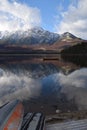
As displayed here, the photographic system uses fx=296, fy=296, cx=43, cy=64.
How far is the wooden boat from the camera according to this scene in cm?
944

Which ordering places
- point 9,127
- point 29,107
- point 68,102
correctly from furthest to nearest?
point 68,102 → point 29,107 → point 9,127

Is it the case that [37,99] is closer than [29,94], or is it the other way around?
[37,99]

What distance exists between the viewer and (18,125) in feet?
34.4

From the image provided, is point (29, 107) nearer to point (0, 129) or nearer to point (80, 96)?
point (80, 96)

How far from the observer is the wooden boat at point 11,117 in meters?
9.44

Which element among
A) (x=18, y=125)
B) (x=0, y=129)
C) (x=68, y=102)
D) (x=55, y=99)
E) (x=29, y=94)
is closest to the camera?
(x=0, y=129)

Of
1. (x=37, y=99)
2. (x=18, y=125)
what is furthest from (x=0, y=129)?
(x=37, y=99)

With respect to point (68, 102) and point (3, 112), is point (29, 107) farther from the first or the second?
point (3, 112)

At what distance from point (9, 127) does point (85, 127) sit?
130 inches

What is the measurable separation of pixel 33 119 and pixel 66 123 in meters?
1.37

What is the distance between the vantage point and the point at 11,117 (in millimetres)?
10398

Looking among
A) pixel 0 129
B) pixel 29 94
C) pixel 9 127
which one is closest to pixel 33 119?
pixel 9 127

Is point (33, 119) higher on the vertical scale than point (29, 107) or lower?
higher

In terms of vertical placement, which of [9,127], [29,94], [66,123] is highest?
[9,127]
